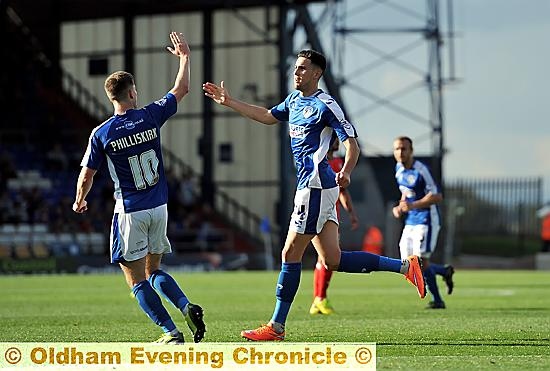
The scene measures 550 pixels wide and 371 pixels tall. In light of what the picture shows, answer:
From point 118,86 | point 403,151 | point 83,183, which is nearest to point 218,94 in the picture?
point 118,86

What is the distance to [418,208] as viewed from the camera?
49.6 feet

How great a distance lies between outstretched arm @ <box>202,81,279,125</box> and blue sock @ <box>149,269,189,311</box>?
170 centimetres

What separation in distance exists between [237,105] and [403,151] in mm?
4712

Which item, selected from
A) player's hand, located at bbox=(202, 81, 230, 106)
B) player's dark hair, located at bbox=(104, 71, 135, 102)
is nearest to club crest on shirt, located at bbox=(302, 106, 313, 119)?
player's hand, located at bbox=(202, 81, 230, 106)

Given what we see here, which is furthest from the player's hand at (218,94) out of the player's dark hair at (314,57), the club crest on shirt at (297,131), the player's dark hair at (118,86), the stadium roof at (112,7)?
the stadium roof at (112,7)

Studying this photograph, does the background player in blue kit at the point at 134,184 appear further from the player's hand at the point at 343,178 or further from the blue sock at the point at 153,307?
the player's hand at the point at 343,178

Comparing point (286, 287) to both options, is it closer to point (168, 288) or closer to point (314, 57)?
point (168, 288)

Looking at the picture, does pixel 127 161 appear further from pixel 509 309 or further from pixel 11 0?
pixel 11 0

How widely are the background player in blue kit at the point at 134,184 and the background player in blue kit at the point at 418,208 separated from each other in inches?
228

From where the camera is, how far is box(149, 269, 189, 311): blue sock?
9766 millimetres

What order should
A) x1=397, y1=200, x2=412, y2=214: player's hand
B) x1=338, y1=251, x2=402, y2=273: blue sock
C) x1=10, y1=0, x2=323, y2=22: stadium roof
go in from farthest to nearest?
x1=10, y1=0, x2=323, y2=22: stadium roof, x1=397, y1=200, x2=412, y2=214: player's hand, x1=338, y1=251, x2=402, y2=273: blue sock

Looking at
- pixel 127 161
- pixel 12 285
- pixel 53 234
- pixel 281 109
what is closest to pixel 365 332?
pixel 281 109

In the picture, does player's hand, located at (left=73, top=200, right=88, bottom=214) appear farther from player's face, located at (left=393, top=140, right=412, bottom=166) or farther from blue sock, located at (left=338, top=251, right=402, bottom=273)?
player's face, located at (left=393, top=140, right=412, bottom=166)

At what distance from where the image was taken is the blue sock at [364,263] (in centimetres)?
1067
